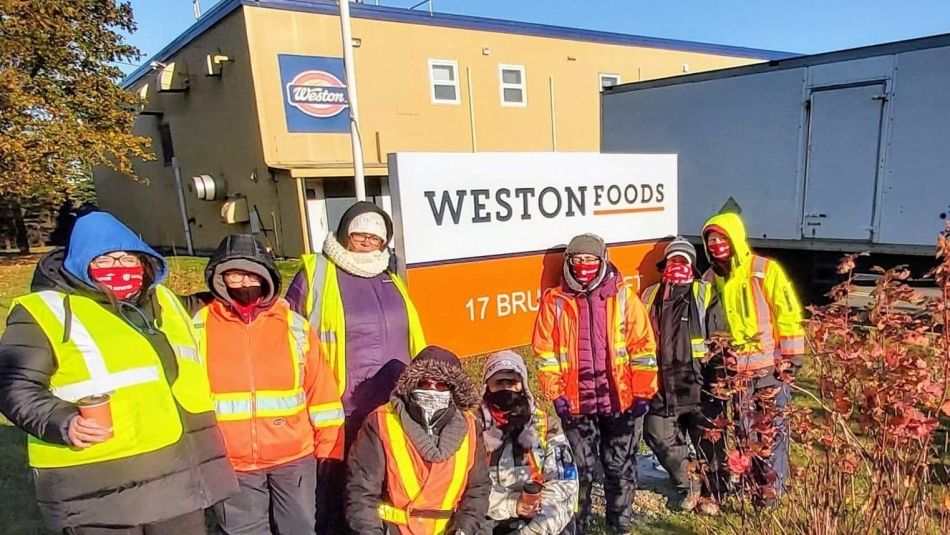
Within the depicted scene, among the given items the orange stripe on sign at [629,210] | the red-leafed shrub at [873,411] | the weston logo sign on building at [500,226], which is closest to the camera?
the red-leafed shrub at [873,411]

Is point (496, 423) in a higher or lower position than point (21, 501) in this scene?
higher

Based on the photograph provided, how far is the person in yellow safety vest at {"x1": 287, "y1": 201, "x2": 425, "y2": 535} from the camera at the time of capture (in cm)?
263

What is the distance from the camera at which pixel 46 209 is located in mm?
23953

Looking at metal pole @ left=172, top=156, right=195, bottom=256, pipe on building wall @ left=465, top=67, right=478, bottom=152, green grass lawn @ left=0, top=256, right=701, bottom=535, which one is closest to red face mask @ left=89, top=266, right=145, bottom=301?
green grass lawn @ left=0, top=256, right=701, bottom=535

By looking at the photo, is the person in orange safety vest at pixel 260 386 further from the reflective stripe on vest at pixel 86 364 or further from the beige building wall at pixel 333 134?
the beige building wall at pixel 333 134

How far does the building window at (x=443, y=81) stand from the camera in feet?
47.7

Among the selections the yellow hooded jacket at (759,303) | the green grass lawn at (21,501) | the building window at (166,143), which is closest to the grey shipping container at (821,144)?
the green grass lawn at (21,501)

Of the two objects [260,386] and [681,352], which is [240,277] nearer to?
[260,386]

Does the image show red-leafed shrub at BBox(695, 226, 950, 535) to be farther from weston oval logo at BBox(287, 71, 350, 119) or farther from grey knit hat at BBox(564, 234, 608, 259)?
weston oval logo at BBox(287, 71, 350, 119)

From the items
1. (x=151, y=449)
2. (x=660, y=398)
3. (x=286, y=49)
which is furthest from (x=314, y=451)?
(x=286, y=49)

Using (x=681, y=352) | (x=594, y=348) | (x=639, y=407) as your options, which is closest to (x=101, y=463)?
(x=594, y=348)

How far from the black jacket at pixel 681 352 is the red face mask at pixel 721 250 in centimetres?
22

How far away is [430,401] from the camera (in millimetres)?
2371

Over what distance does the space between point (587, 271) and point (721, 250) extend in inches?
28.6
